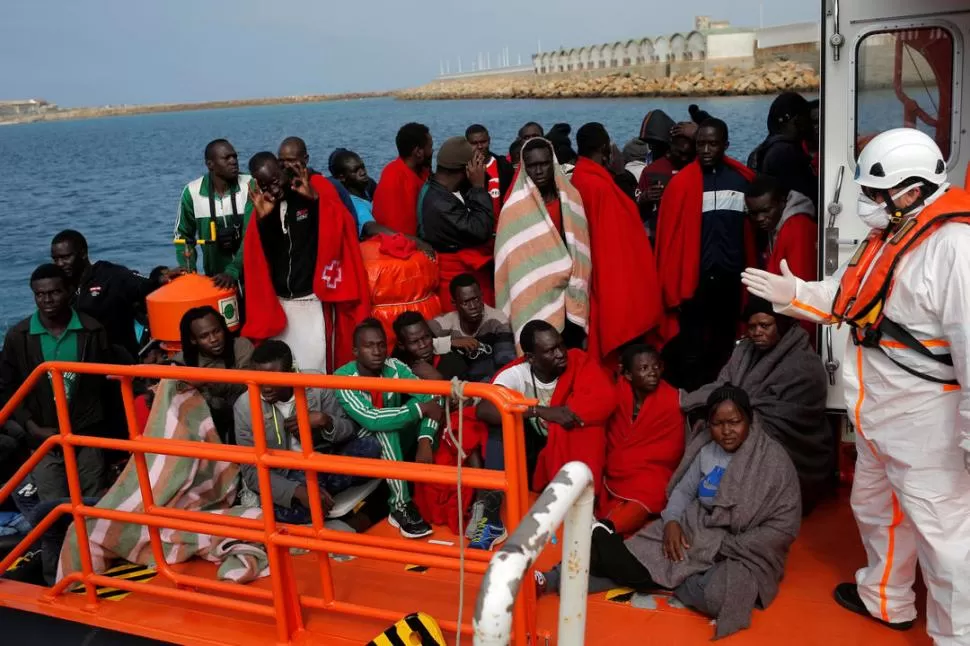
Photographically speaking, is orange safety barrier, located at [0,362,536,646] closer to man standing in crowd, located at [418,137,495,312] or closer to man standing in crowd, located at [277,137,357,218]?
man standing in crowd, located at [277,137,357,218]

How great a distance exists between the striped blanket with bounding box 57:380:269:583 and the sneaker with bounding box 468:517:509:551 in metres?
1.00

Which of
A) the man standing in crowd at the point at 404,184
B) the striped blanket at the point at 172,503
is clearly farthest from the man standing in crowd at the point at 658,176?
the striped blanket at the point at 172,503

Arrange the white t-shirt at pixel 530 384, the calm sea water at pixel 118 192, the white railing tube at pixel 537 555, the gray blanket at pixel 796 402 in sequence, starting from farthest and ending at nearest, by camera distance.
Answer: the calm sea water at pixel 118 192 < the white t-shirt at pixel 530 384 < the gray blanket at pixel 796 402 < the white railing tube at pixel 537 555

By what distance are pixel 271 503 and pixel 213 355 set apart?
1.95m

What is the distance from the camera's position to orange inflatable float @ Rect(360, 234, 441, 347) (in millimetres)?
5996

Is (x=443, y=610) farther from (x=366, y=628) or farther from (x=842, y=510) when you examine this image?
(x=842, y=510)

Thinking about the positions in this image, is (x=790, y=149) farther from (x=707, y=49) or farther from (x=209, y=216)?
(x=707, y=49)

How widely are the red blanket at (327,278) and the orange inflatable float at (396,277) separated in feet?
0.41

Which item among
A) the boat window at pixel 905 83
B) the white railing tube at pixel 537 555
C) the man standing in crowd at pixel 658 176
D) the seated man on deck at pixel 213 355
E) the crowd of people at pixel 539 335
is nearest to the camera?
the white railing tube at pixel 537 555

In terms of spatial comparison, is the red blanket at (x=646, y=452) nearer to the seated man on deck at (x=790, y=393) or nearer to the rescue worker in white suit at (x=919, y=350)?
the seated man on deck at (x=790, y=393)

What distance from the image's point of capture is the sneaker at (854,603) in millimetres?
3777

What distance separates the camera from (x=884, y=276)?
3371 mm

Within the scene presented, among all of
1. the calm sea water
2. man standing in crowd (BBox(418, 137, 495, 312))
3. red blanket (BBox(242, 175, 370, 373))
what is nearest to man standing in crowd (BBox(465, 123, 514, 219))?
man standing in crowd (BBox(418, 137, 495, 312))

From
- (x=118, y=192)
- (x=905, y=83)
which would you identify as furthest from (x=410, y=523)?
(x=118, y=192)
